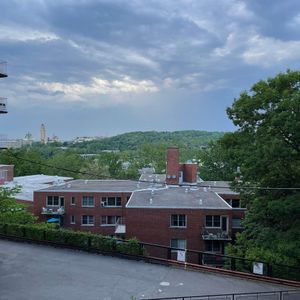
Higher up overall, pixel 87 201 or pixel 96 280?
pixel 87 201

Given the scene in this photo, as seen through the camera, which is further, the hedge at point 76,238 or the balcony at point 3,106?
the balcony at point 3,106

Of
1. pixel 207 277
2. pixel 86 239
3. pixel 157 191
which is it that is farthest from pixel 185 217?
pixel 207 277

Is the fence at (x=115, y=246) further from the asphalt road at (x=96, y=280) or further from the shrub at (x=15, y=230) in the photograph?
the asphalt road at (x=96, y=280)

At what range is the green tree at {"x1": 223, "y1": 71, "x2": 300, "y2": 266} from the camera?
2103 centimetres

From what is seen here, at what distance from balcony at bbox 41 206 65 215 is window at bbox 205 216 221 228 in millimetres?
16146

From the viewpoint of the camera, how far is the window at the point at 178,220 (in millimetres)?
36031

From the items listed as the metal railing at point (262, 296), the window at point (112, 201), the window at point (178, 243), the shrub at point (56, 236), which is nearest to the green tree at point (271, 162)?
the metal railing at point (262, 296)

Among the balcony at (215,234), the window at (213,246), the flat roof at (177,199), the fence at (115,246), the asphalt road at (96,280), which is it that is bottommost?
the window at (213,246)

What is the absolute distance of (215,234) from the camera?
36562 millimetres

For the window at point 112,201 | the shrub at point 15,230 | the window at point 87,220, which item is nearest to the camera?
the shrub at point 15,230

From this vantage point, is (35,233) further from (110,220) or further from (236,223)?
(236,223)

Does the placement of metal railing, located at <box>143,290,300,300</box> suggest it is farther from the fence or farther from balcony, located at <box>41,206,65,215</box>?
balcony, located at <box>41,206,65,215</box>

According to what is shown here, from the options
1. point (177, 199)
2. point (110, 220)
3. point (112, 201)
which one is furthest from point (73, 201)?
point (177, 199)

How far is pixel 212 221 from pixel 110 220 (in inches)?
498
